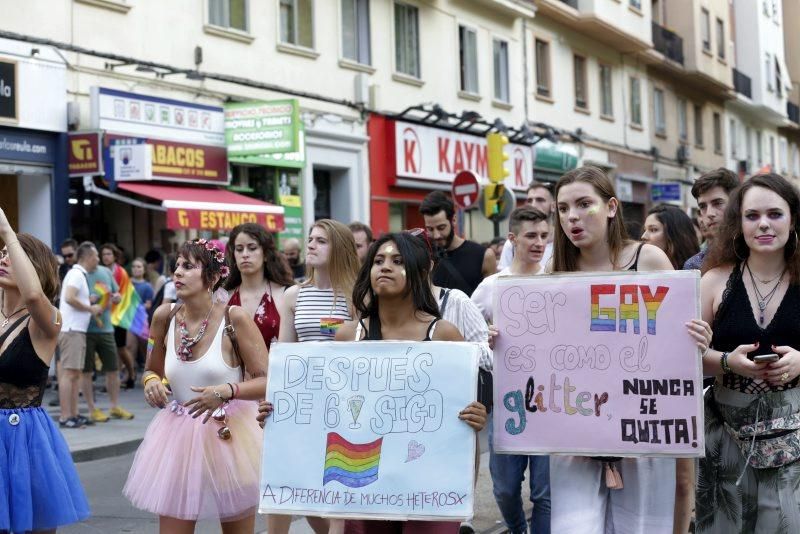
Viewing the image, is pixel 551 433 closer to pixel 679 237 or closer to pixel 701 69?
pixel 679 237

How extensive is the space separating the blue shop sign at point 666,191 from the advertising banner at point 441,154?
7.87 m

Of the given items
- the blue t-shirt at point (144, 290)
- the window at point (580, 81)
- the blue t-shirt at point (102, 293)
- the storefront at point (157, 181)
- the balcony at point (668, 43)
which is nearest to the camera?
the blue t-shirt at point (102, 293)

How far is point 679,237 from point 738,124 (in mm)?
40783

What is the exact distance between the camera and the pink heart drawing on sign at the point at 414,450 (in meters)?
4.64

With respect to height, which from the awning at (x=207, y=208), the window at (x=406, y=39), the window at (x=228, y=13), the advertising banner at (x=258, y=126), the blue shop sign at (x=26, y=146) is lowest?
the awning at (x=207, y=208)

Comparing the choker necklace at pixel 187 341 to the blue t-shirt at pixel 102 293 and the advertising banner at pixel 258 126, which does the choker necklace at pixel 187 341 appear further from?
the advertising banner at pixel 258 126

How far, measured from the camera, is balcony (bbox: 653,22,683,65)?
3631cm

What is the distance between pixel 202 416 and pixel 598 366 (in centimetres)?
192

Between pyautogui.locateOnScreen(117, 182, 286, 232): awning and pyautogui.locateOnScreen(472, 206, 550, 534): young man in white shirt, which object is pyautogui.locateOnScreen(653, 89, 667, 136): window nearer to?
pyautogui.locateOnScreen(117, 182, 286, 232): awning

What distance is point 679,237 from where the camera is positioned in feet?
24.2

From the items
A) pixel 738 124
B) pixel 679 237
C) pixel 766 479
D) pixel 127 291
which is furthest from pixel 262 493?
pixel 738 124

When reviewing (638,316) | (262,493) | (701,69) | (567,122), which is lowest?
(262,493)

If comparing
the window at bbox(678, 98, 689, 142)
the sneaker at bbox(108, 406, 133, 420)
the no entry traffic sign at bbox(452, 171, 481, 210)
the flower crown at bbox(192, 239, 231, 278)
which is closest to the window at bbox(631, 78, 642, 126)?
the window at bbox(678, 98, 689, 142)

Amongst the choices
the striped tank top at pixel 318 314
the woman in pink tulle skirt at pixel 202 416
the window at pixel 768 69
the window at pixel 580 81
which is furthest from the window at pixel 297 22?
the window at pixel 768 69
